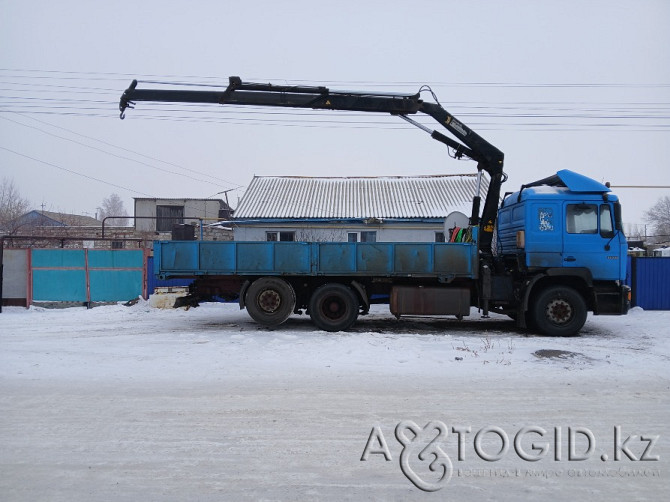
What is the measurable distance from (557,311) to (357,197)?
1500 centimetres

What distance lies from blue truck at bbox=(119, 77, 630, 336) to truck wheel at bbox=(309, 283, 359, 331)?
0.08 ft

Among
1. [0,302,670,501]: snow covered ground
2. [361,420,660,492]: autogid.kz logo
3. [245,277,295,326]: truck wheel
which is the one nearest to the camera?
[0,302,670,501]: snow covered ground

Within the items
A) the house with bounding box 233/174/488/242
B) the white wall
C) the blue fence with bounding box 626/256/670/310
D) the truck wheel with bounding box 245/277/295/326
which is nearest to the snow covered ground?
the truck wheel with bounding box 245/277/295/326

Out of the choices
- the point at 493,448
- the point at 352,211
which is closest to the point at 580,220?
the point at 493,448

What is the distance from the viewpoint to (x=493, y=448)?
174 inches

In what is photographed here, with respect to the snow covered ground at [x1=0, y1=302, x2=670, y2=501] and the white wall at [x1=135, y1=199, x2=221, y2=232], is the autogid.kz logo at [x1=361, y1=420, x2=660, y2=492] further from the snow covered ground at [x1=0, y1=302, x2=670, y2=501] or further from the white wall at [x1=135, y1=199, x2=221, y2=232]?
the white wall at [x1=135, y1=199, x2=221, y2=232]

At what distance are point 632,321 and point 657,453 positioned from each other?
408 inches

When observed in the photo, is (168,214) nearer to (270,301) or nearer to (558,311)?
(270,301)

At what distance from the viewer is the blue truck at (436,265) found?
1062 centimetres

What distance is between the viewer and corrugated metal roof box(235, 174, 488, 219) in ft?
72.9

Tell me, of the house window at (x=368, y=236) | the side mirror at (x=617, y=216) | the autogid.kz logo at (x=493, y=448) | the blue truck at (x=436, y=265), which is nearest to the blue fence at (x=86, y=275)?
the blue truck at (x=436, y=265)

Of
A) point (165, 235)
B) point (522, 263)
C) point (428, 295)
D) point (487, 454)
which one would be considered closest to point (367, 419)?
point (487, 454)

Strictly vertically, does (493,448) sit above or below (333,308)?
below

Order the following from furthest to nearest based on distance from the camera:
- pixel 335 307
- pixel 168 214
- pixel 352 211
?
1. pixel 168 214
2. pixel 352 211
3. pixel 335 307
